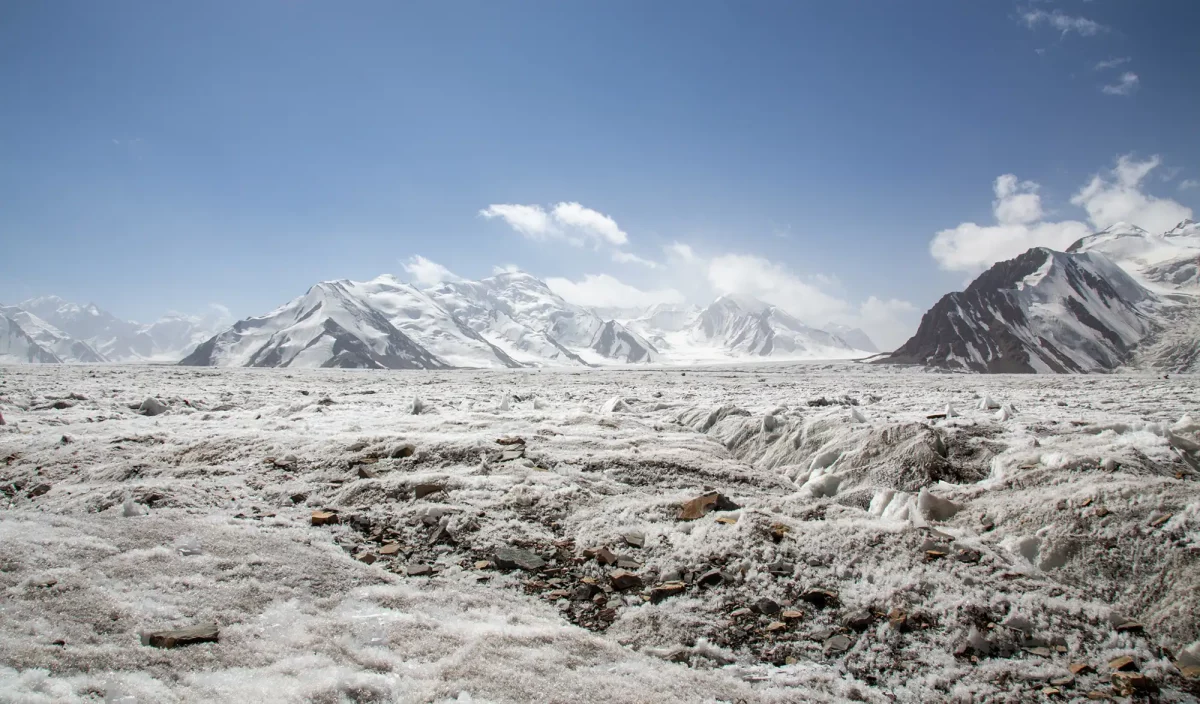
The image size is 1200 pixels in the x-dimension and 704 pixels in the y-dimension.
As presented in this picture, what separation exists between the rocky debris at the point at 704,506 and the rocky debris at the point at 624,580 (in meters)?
1.50

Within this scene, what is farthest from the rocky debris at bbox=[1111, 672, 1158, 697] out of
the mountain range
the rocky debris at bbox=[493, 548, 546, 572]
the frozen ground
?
the mountain range

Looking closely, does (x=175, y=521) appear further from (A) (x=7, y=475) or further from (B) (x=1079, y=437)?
(B) (x=1079, y=437)

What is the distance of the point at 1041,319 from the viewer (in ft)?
413

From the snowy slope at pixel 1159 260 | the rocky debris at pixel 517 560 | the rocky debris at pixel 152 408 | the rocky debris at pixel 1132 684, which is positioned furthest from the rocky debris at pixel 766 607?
the snowy slope at pixel 1159 260

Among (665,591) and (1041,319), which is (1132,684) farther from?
(1041,319)

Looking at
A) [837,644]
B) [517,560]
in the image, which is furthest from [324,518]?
[837,644]

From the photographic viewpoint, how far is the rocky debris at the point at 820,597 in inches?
193

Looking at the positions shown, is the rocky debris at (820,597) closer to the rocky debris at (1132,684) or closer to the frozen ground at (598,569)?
the frozen ground at (598,569)

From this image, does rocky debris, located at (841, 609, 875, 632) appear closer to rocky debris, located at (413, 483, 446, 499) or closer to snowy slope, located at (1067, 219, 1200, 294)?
rocky debris, located at (413, 483, 446, 499)

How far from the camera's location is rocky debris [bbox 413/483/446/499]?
7114 millimetres

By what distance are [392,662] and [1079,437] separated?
10.2 m

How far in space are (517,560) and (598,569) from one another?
855 millimetres

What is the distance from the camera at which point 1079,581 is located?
5062mm

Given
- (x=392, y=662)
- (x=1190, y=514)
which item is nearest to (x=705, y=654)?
(x=392, y=662)
